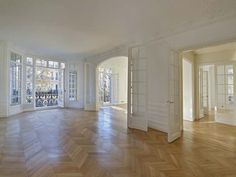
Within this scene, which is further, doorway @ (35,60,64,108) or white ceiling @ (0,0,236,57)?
doorway @ (35,60,64,108)

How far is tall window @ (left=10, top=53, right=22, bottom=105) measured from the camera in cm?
738

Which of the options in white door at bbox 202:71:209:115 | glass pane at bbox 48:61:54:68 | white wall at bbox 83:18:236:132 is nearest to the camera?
white wall at bbox 83:18:236:132

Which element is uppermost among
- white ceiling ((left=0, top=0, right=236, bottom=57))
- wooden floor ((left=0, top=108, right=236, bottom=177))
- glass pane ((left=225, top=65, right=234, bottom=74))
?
white ceiling ((left=0, top=0, right=236, bottom=57))

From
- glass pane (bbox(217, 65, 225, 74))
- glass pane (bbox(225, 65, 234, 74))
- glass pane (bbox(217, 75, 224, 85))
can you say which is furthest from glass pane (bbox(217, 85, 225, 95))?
glass pane (bbox(225, 65, 234, 74))

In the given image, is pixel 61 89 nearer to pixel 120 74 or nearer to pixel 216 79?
pixel 120 74

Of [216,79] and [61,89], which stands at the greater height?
[216,79]

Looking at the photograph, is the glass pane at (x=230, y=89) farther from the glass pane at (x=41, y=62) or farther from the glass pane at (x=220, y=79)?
the glass pane at (x=41, y=62)

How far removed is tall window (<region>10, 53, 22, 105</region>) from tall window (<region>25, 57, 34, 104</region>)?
20.1 inches

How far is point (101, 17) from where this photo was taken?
4.12m

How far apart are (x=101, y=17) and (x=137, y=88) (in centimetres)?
236

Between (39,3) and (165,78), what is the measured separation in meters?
3.36

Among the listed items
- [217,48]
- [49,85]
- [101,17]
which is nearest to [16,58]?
[49,85]

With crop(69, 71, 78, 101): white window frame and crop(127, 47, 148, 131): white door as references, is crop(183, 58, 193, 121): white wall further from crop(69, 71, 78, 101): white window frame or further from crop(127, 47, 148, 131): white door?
crop(69, 71, 78, 101): white window frame

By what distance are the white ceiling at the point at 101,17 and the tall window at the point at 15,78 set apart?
177cm
